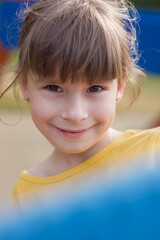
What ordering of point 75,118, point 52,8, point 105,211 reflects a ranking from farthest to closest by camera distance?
point 52,8 → point 75,118 → point 105,211

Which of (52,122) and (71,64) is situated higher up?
(71,64)

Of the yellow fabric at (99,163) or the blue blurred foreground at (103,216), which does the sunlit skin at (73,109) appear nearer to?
the yellow fabric at (99,163)

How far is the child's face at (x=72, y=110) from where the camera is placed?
0.89 meters

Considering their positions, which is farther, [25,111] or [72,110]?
[25,111]

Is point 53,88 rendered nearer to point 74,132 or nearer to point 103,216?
point 74,132

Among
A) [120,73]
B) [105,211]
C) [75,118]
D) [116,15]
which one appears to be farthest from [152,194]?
[116,15]

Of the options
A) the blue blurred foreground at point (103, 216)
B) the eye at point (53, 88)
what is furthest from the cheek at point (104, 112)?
the blue blurred foreground at point (103, 216)

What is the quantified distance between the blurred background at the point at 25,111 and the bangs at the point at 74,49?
0.89ft

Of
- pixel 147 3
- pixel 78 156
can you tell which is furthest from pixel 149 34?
pixel 147 3

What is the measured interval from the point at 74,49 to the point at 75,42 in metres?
0.02

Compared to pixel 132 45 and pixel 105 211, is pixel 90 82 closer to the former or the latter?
pixel 132 45

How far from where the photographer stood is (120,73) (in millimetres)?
965

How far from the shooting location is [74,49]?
0.88m

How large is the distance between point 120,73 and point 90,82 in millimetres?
110
